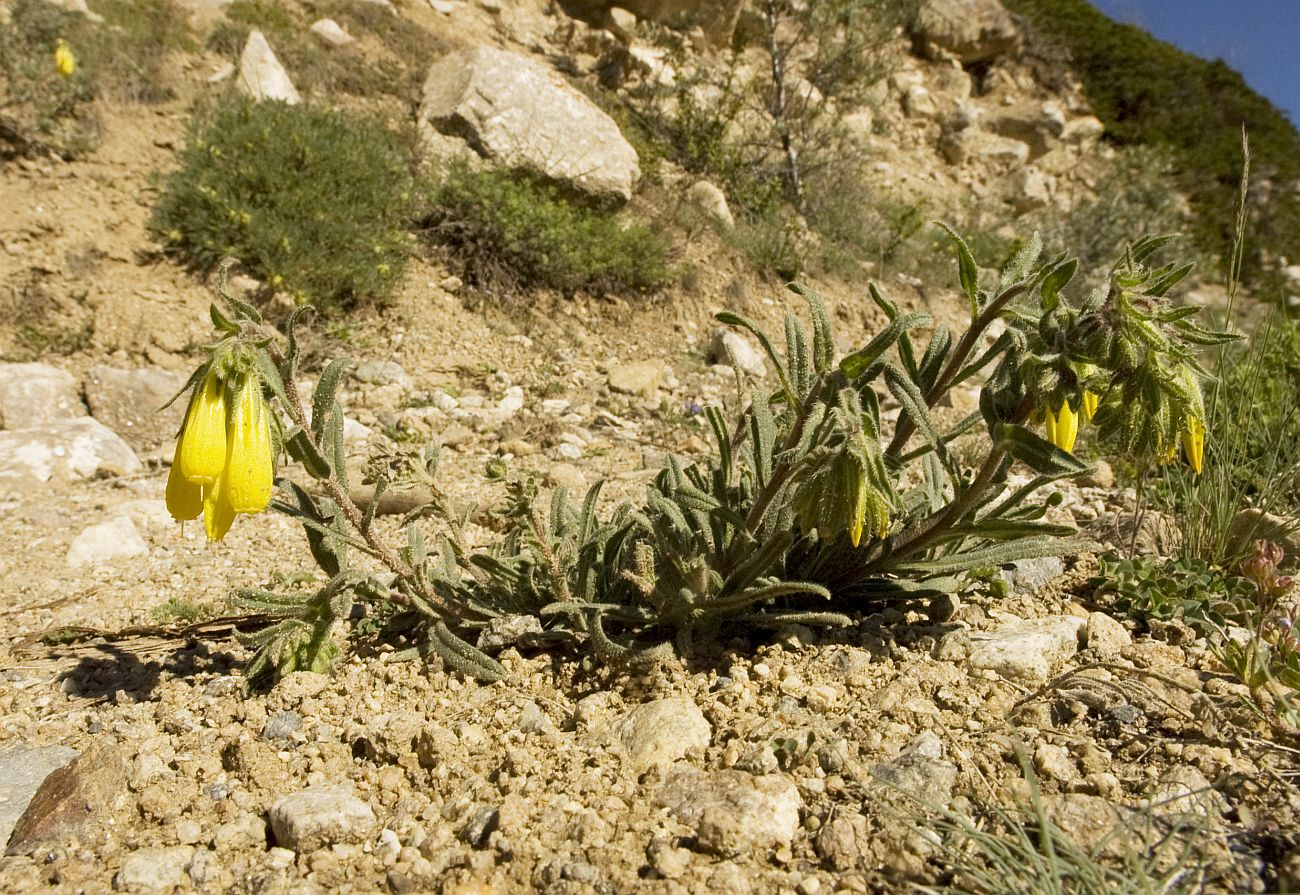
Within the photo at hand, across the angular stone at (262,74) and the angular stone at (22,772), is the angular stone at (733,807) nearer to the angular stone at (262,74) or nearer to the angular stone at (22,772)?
the angular stone at (22,772)

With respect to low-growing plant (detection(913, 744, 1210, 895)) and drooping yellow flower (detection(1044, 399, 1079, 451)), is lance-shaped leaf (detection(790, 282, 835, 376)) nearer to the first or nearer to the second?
drooping yellow flower (detection(1044, 399, 1079, 451))

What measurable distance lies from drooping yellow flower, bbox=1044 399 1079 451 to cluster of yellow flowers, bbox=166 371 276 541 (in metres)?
1.72

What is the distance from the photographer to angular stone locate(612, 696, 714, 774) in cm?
183

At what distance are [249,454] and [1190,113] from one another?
1691 centimetres

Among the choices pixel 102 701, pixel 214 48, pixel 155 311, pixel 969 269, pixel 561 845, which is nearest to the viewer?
pixel 561 845

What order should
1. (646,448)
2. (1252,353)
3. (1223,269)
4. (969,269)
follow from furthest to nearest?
1. (1223,269)
2. (646,448)
3. (1252,353)
4. (969,269)

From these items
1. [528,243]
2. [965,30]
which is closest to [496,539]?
[528,243]

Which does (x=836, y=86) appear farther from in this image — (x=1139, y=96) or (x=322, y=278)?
(x=1139, y=96)

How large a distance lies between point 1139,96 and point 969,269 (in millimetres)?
15838

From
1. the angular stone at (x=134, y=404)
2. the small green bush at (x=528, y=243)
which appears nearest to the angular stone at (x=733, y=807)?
the angular stone at (x=134, y=404)

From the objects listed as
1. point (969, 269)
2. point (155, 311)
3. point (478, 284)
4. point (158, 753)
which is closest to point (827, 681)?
point (969, 269)

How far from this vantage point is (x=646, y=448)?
4039 millimetres

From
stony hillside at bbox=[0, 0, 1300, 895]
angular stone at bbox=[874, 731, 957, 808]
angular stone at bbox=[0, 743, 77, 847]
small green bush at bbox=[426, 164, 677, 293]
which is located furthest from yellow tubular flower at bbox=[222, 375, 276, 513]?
small green bush at bbox=[426, 164, 677, 293]

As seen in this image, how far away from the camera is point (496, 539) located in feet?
10.5
